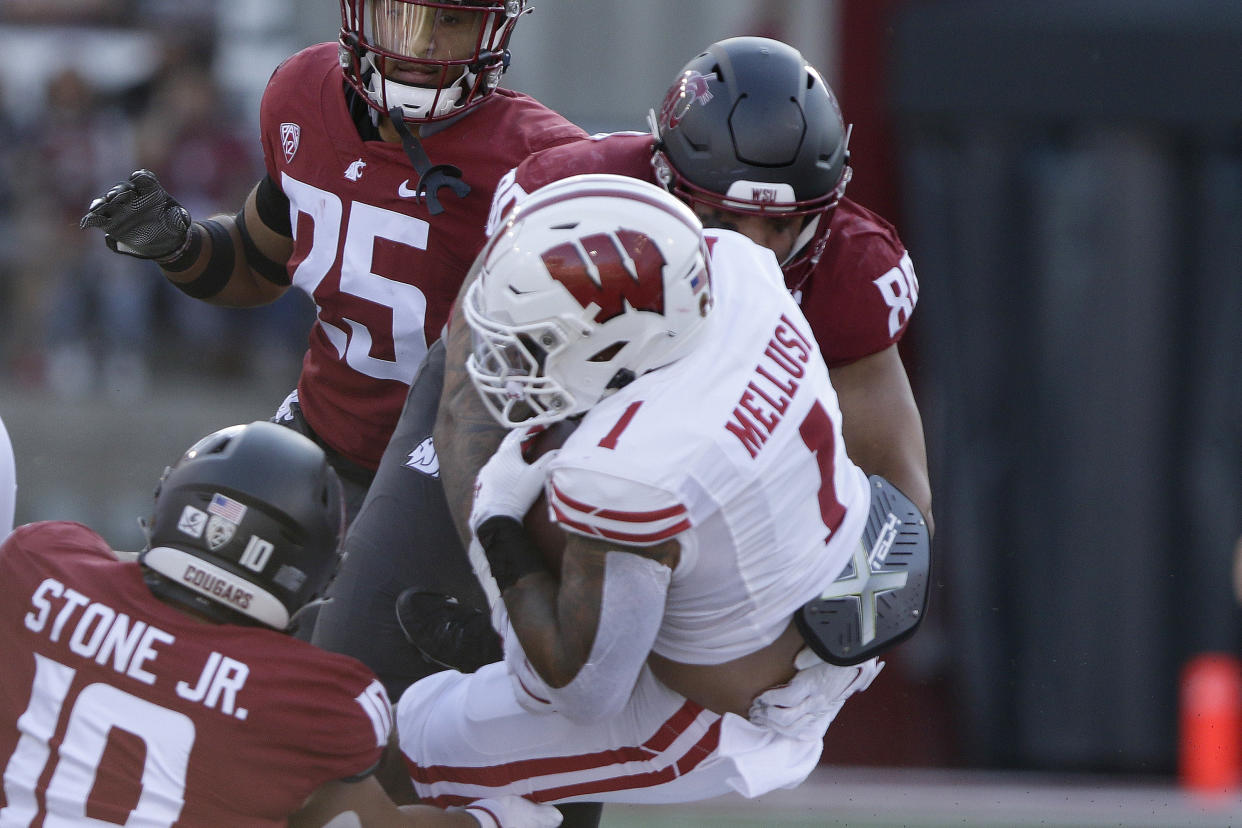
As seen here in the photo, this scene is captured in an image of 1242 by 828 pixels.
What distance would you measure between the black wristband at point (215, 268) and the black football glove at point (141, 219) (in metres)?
0.09

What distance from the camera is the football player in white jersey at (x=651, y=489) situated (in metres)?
2.60

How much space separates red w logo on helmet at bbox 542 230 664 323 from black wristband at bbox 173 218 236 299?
1.40 m

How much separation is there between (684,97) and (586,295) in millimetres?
673

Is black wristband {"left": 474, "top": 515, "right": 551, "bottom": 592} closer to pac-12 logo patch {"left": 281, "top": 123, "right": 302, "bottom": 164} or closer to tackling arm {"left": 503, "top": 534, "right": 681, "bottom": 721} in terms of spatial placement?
tackling arm {"left": 503, "top": 534, "right": 681, "bottom": 721}

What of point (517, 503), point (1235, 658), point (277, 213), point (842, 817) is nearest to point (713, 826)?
point (842, 817)

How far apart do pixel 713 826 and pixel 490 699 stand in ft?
10.5

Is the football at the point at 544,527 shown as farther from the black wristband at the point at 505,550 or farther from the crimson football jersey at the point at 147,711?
the crimson football jersey at the point at 147,711

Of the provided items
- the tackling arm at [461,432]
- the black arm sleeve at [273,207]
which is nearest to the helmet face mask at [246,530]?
the tackling arm at [461,432]

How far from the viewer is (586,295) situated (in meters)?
2.65

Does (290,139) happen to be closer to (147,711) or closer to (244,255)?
(244,255)

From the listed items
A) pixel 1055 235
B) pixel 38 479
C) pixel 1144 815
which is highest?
pixel 1055 235

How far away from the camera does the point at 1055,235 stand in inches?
280

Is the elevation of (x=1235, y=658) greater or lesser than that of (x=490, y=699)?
lesser

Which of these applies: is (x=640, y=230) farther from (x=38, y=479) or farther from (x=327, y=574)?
(x=38, y=479)
